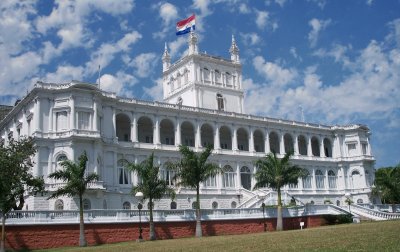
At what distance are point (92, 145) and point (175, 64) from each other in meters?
32.2

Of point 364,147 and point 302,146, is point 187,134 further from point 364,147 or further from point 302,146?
point 364,147

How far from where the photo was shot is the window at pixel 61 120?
55.4m

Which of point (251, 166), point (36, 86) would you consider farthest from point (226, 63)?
point (36, 86)

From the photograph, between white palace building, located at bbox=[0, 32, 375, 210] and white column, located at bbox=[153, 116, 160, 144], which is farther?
white column, located at bbox=[153, 116, 160, 144]

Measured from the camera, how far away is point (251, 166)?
72938 millimetres

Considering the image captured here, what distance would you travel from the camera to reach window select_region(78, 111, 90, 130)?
5556cm

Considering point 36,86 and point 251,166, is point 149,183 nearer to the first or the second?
point 36,86

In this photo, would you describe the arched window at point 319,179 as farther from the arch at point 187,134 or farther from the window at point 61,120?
the window at point 61,120

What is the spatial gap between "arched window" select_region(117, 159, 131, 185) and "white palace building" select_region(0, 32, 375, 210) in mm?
126

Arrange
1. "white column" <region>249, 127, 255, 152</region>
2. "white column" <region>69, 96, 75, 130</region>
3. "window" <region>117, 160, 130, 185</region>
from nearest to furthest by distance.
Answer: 1. "white column" <region>69, 96, 75, 130</region>
2. "window" <region>117, 160, 130, 185</region>
3. "white column" <region>249, 127, 255, 152</region>

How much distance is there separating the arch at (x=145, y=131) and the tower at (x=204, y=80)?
1068 centimetres

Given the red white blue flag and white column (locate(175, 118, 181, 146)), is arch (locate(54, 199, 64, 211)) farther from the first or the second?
the red white blue flag

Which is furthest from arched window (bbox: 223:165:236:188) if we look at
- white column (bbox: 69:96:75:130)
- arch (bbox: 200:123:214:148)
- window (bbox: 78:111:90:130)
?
white column (bbox: 69:96:75:130)

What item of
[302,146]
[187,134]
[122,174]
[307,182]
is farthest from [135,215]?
[302,146]
